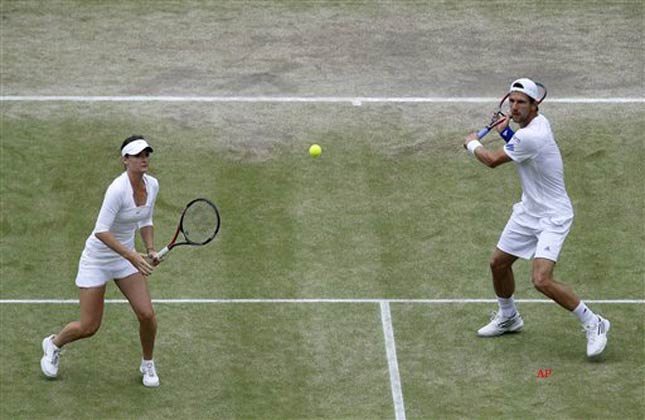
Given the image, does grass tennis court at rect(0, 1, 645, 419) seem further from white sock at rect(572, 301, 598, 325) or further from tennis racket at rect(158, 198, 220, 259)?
tennis racket at rect(158, 198, 220, 259)

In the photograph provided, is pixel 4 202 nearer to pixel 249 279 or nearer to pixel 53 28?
pixel 249 279

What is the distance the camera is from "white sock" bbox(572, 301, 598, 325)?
46.5ft

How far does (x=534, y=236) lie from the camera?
1429 cm

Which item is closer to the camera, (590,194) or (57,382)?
(57,382)

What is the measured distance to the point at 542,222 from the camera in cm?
1416

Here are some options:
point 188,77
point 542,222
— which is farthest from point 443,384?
point 188,77

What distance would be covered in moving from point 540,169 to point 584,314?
138cm

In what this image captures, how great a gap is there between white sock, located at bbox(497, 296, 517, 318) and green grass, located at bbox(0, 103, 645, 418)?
0.91 ft

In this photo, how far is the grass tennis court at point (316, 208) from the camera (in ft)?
46.3

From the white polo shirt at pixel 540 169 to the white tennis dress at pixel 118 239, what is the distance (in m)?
3.19

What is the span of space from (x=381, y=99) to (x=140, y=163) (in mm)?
6864

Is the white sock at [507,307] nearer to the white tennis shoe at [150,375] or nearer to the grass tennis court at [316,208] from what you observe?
the grass tennis court at [316,208]

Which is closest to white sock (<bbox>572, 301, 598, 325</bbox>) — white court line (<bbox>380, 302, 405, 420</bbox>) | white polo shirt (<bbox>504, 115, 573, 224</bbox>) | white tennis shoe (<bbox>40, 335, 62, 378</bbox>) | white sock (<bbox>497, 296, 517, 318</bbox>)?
white sock (<bbox>497, 296, 517, 318</bbox>)

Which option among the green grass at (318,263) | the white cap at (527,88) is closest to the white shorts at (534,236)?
the green grass at (318,263)
